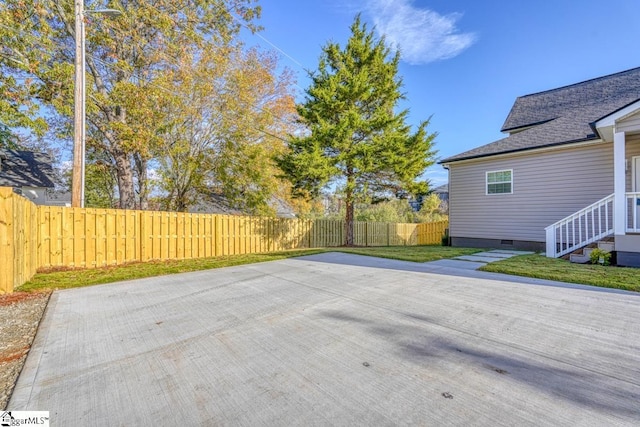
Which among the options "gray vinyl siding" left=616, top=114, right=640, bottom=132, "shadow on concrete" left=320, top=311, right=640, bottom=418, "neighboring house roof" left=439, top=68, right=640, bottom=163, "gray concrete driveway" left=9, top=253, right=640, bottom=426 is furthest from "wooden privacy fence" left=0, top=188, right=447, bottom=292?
"gray vinyl siding" left=616, top=114, right=640, bottom=132

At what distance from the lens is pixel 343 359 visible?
238 centimetres

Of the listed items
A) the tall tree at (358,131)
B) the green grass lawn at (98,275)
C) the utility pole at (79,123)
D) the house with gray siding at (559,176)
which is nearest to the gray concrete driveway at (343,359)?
the green grass lawn at (98,275)

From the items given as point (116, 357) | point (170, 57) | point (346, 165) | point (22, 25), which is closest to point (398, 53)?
point (346, 165)

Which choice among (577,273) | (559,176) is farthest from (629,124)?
(577,273)

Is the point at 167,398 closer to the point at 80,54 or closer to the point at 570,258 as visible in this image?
the point at 570,258

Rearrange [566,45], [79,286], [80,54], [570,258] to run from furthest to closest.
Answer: [566,45]
[80,54]
[570,258]
[79,286]

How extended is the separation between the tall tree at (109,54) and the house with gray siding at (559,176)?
10753mm

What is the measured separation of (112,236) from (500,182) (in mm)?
11954

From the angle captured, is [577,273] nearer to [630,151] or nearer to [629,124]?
[629,124]

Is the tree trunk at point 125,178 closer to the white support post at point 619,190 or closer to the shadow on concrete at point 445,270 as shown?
the shadow on concrete at point 445,270

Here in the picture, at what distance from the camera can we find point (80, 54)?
25.8 feet

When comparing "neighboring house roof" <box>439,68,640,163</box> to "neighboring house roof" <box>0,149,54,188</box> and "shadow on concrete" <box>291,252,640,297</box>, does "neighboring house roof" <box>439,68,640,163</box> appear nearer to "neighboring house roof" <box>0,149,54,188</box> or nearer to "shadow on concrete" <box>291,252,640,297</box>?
"shadow on concrete" <box>291,252,640,297</box>

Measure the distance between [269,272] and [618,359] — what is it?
5060mm

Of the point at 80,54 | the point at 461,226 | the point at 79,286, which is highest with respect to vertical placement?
the point at 80,54
